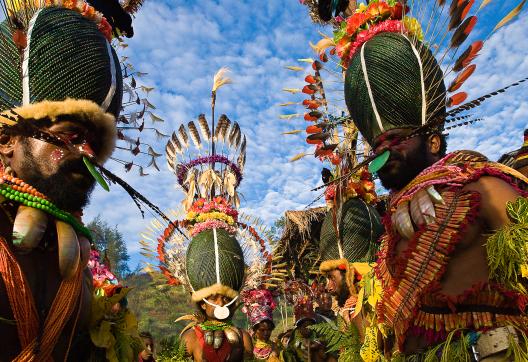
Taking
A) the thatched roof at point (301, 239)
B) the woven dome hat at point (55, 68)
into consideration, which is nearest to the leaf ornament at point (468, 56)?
the woven dome hat at point (55, 68)

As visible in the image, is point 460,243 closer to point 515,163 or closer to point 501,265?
point 501,265

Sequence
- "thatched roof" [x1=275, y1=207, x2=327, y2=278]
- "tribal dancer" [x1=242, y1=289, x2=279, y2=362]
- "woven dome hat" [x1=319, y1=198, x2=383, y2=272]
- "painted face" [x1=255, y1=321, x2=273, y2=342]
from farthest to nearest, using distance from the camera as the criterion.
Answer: "thatched roof" [x1=275, y1=207, x2=327, y2=278]
"painted face" [x1=255, y1=321, x2=273, y2=342]
"tribal dancer" [x1=242, y1=289, x2=279, y2=362]
"woven dome hat" [x1=319, y1=198, x2=383, y2=272]

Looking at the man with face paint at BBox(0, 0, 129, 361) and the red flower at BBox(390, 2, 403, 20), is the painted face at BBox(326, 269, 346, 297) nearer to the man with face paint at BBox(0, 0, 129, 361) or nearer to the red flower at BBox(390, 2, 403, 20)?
the red flower at BBox(390, 2, 403, 20)

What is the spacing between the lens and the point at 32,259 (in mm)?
1951

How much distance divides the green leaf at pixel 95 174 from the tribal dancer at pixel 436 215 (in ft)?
4.94

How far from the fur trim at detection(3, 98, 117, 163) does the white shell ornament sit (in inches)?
164

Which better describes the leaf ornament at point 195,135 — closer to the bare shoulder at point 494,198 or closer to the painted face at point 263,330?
the painted face at point 263,330

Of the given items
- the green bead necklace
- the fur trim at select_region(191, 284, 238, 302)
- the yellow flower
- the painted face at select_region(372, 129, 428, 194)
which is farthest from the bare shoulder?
the fur trim at select_region(191, 284, 238, 302)

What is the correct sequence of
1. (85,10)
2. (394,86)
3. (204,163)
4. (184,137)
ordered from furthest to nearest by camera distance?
(184,137) → (204,163) → (394,86) → (85,10)

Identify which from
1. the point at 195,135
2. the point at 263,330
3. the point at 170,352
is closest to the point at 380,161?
the point at 170,352

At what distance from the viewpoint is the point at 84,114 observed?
211 cm

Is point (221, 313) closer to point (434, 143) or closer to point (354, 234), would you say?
point (354, 234)

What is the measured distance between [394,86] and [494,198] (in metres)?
1.00

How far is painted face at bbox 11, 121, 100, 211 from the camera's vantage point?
2.00 m
